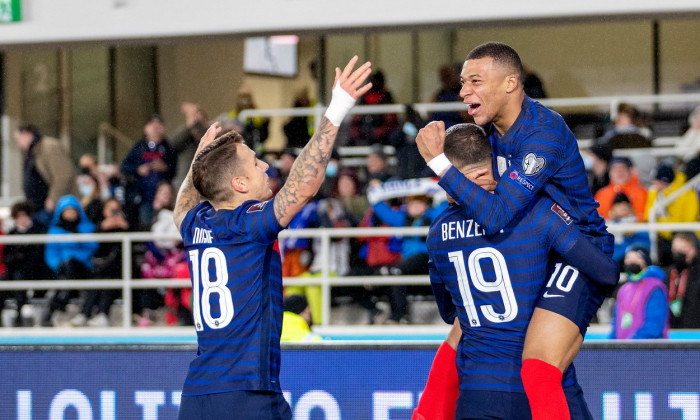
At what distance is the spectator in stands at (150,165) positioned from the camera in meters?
12.0

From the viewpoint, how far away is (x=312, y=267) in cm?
1088

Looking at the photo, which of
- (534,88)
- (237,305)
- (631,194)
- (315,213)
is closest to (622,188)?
(631,194)

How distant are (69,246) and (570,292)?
27.7 feet

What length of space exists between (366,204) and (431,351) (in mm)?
5961

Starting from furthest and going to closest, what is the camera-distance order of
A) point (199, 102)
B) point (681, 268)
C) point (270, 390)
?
point (199, 102)
point (681, 268)
point (270, 390)

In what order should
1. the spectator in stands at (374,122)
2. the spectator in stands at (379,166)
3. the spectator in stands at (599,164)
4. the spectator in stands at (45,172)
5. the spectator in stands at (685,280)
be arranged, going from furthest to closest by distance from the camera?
the spectator in stands at (374,122), the spectator in stands at (45,172), the spectator in stands at (379,166), the spectator in stands at (599,164), the spectator in stands at (685,280)

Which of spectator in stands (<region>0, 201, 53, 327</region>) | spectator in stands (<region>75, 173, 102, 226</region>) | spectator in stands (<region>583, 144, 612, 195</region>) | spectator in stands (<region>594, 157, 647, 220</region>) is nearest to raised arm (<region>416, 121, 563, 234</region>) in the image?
spectator in stands (<region>594, 157, 647, 220</region>)

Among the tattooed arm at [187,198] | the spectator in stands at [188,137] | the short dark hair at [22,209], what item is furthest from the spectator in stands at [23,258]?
the tattooed arm at [187,198]

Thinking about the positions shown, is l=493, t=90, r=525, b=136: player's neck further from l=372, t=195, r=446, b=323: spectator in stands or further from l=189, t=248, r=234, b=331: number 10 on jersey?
l=372, t=195, r=446, b=323: spectator in stands

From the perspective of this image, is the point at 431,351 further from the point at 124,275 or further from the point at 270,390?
the point at 124,275

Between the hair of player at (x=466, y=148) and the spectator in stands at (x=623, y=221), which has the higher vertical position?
the hair of player at (x=466, y=148)

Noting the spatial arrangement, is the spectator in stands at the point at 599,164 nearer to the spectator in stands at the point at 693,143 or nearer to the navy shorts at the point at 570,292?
the spectator in stands at the point at 693,143

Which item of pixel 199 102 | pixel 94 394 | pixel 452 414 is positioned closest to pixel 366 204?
pixel 94 394

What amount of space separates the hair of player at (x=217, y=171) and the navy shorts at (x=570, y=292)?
136cm
